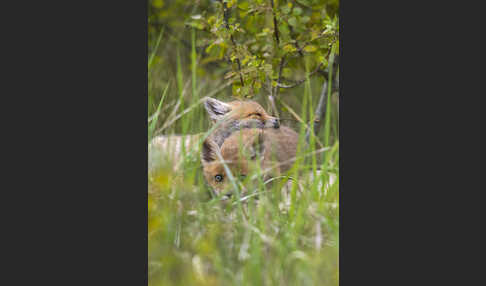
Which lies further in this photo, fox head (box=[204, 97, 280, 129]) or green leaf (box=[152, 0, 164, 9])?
green leaf (box=[152, 0, 164, 9])

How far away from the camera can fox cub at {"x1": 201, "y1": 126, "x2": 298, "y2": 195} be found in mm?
3773

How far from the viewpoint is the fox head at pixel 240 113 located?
392 cm

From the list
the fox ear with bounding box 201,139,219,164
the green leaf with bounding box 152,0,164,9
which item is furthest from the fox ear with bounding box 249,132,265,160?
the green leaf with bounding box 152,0,164,9

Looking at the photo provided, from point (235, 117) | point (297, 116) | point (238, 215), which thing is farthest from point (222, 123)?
point (238, 215)

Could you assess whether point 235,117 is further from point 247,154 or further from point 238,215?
point 238,215

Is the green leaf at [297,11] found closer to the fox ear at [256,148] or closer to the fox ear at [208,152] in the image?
the fox ear at [256,148]

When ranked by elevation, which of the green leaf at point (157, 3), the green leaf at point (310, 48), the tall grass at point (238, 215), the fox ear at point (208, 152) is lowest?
the tall grass at point (238, 215)

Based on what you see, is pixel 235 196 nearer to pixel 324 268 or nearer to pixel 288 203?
pixel 288 203

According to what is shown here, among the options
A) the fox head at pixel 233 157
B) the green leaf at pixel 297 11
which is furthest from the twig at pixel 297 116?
the green leaf at pixel 297 11

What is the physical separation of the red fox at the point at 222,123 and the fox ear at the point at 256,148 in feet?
0.43

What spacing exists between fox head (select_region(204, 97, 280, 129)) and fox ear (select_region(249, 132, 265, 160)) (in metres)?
0.13

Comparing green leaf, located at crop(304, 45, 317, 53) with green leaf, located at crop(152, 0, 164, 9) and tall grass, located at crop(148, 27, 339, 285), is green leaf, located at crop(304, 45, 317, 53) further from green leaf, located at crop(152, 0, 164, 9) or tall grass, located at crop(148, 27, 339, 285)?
green leaf, located at crop(152, 0, 164, 9)

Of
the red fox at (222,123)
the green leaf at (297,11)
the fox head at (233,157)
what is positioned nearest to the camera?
the fox head at (233,157)

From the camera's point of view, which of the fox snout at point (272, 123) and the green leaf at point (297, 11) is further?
the green leaf at point (297, 11)
